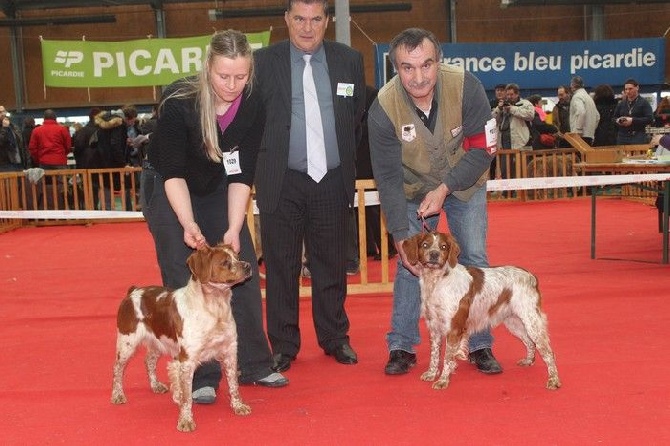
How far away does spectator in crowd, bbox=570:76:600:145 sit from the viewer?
12967 mm

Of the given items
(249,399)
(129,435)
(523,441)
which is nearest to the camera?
(523,441)

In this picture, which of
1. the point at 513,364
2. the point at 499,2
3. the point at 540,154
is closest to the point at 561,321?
the point at 513,364

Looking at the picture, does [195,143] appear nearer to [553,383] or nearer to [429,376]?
[429,376]

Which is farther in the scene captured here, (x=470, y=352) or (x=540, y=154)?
(x=540, y=154)

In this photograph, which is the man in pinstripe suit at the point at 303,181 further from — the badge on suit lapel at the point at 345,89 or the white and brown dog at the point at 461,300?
the white and brown dog at the point at 461,300

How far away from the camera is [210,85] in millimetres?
3467

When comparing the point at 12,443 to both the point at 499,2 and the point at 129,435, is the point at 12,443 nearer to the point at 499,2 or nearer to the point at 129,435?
the point at 129,435

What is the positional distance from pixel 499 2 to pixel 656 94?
20.4 ft

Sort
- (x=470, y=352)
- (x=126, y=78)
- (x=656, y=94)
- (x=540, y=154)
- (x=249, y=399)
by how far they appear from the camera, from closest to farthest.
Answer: (x=249, y=399) < (x=470, y=352) < (x=540, y=154) < (x=126, y=78) < (x=656, y=94)

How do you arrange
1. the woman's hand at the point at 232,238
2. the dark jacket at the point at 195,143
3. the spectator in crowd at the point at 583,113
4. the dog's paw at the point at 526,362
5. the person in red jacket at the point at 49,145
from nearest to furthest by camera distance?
the dark jacket at the point at 195,143
the woman's hand at the point at 232,238
the dog's paw at the point at 526,362
the spectator in crowd at the point at 583,113
the person in red jacket at the point at 49,145

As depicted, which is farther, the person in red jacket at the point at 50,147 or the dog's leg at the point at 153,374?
the person in red jacket at the point at 50,147

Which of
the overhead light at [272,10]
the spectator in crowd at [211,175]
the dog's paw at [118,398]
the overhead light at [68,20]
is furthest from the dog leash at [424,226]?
the overhead light at [68,20]

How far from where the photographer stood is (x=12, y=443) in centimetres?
330

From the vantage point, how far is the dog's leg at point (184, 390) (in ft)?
11.1
